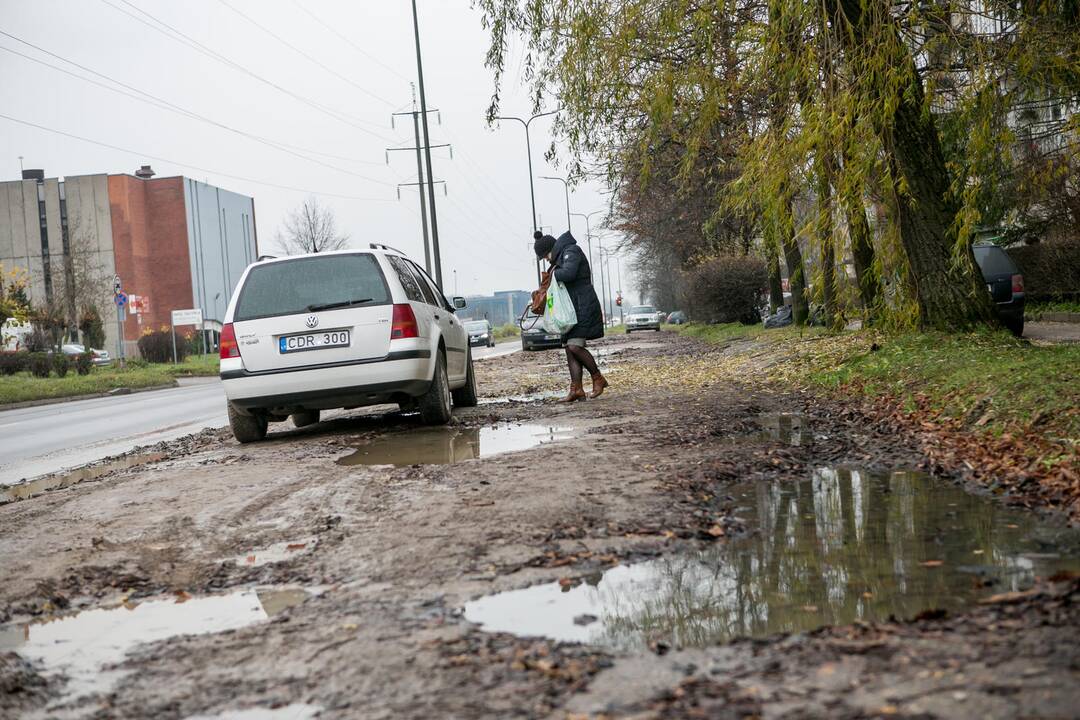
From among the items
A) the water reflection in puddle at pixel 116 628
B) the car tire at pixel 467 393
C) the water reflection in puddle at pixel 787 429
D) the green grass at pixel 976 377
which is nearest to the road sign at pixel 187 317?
the car tire at pixel 467 393

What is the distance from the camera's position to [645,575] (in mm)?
4117

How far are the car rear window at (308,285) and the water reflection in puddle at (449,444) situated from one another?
1.39 meters

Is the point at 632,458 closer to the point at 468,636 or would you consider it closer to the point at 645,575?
the point at 645,575

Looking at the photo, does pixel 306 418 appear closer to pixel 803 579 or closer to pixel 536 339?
pixel 803 579

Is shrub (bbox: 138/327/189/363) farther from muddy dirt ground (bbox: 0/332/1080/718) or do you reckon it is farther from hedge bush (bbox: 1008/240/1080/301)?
muddy dirt ground (bbox: 0/332/1080/718)

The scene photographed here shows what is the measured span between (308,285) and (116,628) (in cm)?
619

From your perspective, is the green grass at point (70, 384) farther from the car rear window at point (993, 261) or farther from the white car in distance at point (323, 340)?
the car rear window at point (993, 261)

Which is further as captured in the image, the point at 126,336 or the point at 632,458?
the point at 126,336

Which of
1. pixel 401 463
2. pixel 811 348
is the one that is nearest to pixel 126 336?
pixel 811 348

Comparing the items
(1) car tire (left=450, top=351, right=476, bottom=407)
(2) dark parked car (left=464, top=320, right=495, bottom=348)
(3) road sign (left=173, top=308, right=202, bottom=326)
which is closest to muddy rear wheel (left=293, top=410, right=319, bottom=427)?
(1) car tire (left=450, top=351, right=476, bottom=407)

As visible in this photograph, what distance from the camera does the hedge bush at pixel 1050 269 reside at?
2395 cm

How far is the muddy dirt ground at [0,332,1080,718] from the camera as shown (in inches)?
111

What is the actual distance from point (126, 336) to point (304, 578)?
76723 mm

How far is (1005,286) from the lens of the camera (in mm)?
17594
